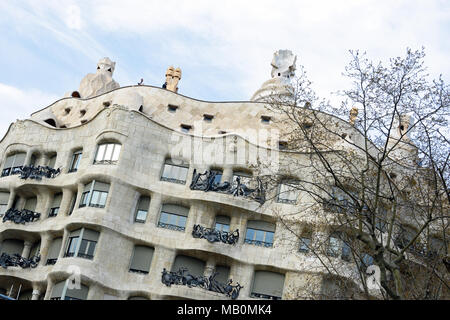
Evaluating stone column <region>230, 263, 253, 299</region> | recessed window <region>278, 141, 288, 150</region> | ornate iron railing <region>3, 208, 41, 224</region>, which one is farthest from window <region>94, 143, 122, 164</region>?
recessed window <region>278, 141, 288, 150</region>

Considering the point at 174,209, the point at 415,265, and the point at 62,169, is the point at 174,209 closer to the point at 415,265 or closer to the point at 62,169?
the point at 62,169

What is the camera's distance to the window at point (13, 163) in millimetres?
29848

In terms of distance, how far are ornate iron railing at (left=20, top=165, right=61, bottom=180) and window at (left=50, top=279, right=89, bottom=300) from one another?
220 inches

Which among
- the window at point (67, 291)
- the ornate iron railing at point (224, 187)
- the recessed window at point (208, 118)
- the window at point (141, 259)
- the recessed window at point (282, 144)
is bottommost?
the window at point (67, 291)

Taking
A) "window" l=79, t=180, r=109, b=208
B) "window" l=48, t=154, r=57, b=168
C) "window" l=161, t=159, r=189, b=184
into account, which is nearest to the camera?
"window" l=79, t=180, r=109, b=208

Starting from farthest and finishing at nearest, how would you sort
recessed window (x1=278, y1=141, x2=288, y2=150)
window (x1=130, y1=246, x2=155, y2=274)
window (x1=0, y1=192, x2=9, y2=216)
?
recessed window (x1=278, y1=141, x2=288, y2=150), window (x1=0, y1=192, x2=9, y2=216), window (x1=130, y1=246, x2=155, y2=274)

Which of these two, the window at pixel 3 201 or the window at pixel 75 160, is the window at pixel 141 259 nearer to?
the window at pixel 75 160

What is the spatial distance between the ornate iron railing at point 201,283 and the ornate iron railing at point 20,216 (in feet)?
22.4

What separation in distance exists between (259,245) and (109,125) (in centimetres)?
849

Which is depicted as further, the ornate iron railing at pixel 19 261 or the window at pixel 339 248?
the ornate iron railing at pixel 19 261

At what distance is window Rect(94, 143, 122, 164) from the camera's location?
27.3 meters

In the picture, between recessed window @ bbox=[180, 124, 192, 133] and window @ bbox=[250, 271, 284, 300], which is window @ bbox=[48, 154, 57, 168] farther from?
window @ bbox=[250, 271, 284, 300]

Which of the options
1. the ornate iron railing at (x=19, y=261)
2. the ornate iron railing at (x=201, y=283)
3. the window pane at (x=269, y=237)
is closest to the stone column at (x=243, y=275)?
the ornate iron railing at (x=201, y=283)
